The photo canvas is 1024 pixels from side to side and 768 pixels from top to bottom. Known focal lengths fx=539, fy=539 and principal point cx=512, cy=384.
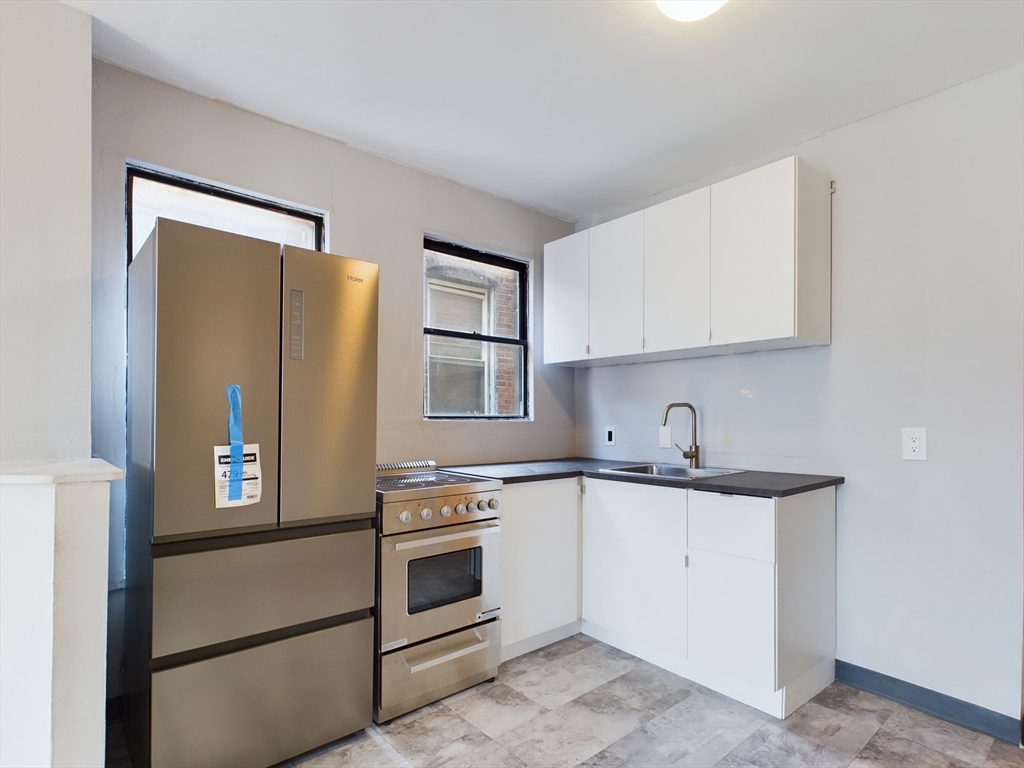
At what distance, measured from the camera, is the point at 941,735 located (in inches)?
83.0

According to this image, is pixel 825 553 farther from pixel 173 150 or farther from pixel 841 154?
pixel 173 150

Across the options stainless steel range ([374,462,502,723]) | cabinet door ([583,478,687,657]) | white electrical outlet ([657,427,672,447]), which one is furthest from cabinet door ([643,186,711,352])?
stainless steel range ([374,462,502,723])

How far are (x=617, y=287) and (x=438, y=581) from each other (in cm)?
190

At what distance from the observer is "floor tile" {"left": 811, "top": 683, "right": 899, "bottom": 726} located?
2.26 m

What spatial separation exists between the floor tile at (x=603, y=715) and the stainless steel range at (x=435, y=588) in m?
0.42

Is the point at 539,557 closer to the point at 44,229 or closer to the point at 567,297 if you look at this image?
the point at 567,297

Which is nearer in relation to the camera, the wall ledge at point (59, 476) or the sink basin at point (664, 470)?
the wall ledge at point (59, 476)

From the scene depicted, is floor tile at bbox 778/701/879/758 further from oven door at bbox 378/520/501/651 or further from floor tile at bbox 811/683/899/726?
oven door at bbox 378/520/501/651

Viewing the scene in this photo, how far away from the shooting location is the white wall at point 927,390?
2.15 meters

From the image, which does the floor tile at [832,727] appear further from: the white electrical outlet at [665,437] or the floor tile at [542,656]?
the white electrical outlet at [665,437]

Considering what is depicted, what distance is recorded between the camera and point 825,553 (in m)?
2.51

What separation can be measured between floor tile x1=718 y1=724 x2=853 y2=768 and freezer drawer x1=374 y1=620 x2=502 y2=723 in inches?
40.8

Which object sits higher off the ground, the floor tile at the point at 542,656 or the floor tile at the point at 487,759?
the floor tile at the point at 487,759

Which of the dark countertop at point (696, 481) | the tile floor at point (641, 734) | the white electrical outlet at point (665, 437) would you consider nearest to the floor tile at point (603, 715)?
the tile floor at point (641, 734)
